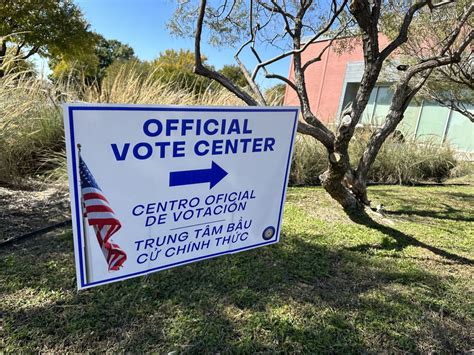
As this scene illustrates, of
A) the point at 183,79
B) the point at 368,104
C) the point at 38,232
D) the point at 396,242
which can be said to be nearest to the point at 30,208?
the point at 38,232

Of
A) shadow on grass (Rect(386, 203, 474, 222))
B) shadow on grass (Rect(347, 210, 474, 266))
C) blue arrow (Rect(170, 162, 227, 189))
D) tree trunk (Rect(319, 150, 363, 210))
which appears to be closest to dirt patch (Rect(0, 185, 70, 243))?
blue arrow (Rect(170, 162, 227, 189))

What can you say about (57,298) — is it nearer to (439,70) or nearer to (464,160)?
(439,70)

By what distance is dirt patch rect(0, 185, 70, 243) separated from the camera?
327 centimetres

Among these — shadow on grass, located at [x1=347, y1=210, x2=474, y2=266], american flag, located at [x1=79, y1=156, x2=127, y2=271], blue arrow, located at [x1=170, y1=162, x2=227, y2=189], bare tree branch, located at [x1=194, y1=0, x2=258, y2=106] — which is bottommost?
shadow on grass, located at [x1=347, y1=210, x2=474, y2=266]

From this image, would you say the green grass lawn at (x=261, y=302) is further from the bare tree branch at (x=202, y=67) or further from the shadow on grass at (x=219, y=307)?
the bare tree branch at (x=202, y=67)

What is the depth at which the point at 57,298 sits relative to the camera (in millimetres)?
2240

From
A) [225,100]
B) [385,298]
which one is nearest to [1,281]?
[385,298]

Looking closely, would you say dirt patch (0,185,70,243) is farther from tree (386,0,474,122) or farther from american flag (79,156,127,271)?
tree (386,0,474,122)

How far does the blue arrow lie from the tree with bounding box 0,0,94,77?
14.0 m

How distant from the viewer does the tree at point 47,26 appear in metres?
13.6

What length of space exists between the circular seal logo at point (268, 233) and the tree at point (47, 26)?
46.0 feet

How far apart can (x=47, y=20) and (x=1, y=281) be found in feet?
50.2

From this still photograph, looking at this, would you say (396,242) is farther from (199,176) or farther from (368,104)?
(368,104)

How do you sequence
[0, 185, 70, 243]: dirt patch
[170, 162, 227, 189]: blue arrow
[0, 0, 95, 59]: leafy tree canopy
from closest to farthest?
[170, 162, 227, 189]: blue arrow
[0, 185, 70, 243]: dirt patch
[0, 0, 95, 59]: leafy tree canopy
